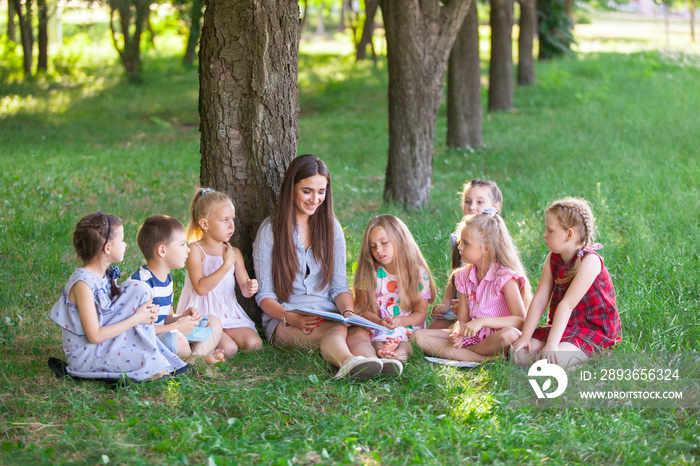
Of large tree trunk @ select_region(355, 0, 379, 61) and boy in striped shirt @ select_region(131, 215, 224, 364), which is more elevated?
large tree trunk @ select_region(355, 0, 379, 61)

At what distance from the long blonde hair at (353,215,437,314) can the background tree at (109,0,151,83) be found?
16.2 m

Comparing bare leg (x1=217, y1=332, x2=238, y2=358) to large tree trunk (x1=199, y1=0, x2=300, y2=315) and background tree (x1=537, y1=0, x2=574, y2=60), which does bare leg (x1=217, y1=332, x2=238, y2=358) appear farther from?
background tree (x1=537, y1=0, x2=574, y2=60)

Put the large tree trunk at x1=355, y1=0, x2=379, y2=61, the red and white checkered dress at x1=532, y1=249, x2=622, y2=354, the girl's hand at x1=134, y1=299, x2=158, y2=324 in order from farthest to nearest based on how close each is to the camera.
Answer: the large tree trunk at x1=355, y1=0, x2=379, y2=61 → the red and white checkered dress at x1=532, y1=249, x2=622, y2=354 → the girl's hand at x1=134, y1=299, x2=158, y2=324

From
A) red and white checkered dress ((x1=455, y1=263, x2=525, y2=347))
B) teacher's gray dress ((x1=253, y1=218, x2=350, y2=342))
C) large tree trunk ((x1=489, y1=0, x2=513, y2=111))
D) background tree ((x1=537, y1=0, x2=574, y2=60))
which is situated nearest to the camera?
red and white checkered dress ((x1=455, y1=263, x2=525, y2=347))

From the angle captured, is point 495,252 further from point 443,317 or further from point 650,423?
point 650,423

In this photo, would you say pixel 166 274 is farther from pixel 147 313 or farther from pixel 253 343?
pixel 253 343

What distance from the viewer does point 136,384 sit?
3.72m

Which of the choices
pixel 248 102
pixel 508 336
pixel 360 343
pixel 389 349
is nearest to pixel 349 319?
pixel 360 343

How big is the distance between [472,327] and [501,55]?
43.4ft

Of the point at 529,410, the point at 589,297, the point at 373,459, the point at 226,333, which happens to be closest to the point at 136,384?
the point at 226,333

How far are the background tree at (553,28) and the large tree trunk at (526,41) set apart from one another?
4771 mm

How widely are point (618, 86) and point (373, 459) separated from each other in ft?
60.8

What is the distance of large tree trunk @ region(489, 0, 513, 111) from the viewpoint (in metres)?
15.6

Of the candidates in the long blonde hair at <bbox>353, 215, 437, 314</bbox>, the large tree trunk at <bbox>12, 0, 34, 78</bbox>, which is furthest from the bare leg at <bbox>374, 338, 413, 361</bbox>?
the large tree trunk at <bbox>12, 0, 34, 78</bbox>
